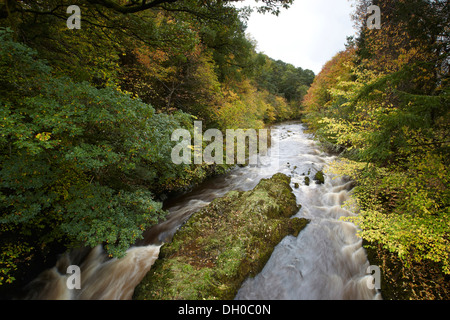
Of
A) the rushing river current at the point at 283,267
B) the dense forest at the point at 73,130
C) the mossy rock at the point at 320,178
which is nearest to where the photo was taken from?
the dense forest at the point at 73,130

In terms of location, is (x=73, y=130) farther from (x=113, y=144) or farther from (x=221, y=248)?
(x=221, y=248)

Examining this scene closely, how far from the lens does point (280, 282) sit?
4.97 meters

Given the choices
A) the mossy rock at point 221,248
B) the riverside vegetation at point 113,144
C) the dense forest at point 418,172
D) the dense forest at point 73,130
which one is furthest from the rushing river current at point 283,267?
the dense forest at point 418,172

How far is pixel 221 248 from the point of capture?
499 centimetres

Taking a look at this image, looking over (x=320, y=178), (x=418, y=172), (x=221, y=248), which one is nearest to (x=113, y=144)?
(x=221, y=248)

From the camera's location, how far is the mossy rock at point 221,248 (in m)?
3.94

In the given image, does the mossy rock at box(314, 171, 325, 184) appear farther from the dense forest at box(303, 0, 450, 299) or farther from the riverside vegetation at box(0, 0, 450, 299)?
the dense forest at box(303, 0, 450, 299)

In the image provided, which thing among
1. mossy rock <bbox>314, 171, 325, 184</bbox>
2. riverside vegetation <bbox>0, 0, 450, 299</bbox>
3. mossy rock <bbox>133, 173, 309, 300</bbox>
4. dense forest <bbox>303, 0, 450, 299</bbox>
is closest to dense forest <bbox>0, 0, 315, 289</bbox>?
riverside vegetation <bbox>0, 0, 450, 299</bbox>

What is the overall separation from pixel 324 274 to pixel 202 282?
3923mm

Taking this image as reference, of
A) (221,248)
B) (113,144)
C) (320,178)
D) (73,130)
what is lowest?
(221,248)

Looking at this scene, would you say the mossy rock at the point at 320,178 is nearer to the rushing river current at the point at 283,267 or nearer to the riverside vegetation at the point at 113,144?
the rushing river current at the point at 283,267

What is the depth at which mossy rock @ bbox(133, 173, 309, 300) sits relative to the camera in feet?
12.9

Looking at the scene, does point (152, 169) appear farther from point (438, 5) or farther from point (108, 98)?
point (438, 5)
